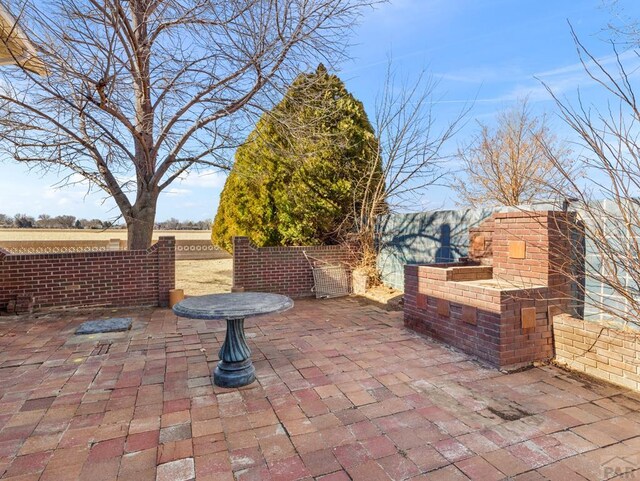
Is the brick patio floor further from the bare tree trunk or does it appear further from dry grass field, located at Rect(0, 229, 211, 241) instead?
dry grass field, located at Rect(0, 229, 211, 241)

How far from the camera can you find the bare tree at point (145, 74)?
5.10 meters

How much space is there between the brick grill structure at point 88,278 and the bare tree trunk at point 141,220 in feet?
1.57

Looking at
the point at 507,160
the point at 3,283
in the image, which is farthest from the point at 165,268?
the point at 507,160

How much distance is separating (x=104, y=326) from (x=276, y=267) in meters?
3.48

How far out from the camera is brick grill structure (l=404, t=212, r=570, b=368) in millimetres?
3502

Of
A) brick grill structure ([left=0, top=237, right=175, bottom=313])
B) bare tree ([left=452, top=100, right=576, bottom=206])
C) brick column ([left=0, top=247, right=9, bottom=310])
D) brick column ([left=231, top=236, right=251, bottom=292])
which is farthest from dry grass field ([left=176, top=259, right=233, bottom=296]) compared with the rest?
bare tree ([left=452, top=100, right=576, bottom=206])

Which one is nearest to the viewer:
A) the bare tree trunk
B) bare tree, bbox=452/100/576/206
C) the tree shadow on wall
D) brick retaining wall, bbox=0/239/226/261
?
the tree shadow on wall

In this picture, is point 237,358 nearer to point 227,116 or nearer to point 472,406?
point 472,406

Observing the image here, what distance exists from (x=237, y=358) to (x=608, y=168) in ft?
10.5

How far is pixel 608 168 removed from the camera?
2.31 metres

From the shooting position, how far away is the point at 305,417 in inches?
103

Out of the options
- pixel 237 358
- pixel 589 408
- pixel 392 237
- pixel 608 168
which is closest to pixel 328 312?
pixel 392 237

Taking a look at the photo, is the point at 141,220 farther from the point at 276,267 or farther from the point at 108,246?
the point at 108,246

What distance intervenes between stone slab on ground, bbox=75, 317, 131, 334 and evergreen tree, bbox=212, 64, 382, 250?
3862mm
